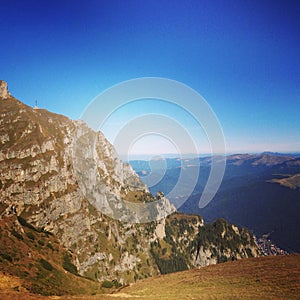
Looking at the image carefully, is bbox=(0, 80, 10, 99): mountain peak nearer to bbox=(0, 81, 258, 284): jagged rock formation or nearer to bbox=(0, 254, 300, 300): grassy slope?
bbox=(0, 81, 258, 284): jagged rock formation

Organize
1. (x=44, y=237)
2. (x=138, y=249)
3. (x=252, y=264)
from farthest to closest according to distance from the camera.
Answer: (x=138, y=249), (x=44, y=237), (x=252, y=264)

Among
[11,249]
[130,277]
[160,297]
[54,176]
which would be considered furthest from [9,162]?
[160,297]

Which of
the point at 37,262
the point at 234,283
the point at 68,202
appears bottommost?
the point at 37,262

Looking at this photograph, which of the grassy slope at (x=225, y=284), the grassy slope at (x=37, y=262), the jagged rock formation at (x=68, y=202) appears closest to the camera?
the grassy slope at (x=225, y=284)

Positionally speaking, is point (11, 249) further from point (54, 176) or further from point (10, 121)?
point (10, 121)

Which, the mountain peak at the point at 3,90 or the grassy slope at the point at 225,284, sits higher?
the mountain peak at the point at 3,90

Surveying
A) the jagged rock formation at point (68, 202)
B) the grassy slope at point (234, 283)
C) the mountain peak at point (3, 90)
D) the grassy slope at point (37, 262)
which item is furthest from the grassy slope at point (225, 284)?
the mountain peak at point (3, 90)

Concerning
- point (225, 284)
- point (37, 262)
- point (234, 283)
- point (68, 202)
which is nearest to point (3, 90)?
point (68, 202)

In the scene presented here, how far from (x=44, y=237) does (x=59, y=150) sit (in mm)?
73159

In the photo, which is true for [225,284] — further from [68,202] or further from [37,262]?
[68,202]

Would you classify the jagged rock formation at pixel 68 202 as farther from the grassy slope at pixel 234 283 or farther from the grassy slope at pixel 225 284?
the grassy slope at pixel 234 283

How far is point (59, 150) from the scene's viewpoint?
160 metres

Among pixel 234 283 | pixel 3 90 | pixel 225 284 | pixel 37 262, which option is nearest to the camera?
pixel 234 283

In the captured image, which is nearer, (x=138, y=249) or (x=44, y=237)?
(x=44, y=237)
